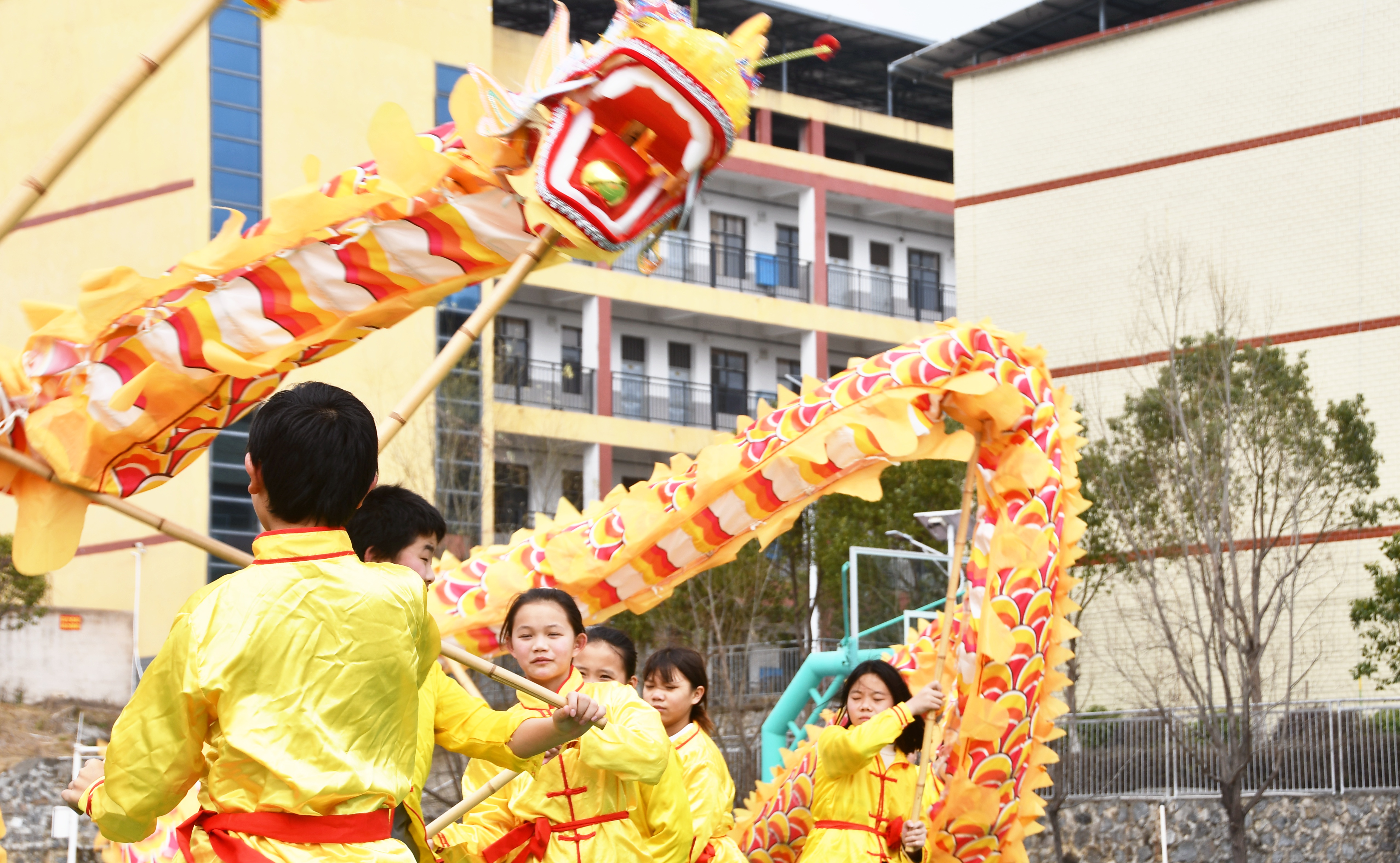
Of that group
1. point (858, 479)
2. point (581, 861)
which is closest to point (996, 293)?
point (858, 479)

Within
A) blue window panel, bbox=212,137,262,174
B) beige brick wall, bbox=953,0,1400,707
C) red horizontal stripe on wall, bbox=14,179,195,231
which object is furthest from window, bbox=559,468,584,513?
red horizontal stripe on wall, bbox=14,179,195,231

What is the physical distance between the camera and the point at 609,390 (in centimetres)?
2456

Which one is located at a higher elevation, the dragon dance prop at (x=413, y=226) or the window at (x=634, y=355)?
the window at (x=634, y=355)

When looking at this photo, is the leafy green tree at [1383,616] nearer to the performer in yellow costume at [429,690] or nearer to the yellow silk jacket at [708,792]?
the yellow silk jacket at [708,792]

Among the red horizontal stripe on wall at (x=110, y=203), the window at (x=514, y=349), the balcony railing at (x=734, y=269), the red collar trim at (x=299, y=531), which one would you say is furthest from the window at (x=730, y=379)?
the red collar trim at (x=299, y=531)

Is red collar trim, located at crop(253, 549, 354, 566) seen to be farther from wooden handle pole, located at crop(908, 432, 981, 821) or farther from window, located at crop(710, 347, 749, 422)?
window, located at crop(710, 347, 749, 422)

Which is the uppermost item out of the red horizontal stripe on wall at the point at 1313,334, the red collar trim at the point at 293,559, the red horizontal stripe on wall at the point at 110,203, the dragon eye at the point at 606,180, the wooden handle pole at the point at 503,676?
the red horizontal stripe on wall at the point at 110,203

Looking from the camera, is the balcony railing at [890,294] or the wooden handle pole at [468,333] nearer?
the wooden handle pole at [468,333]

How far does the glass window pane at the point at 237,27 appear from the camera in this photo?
68.7 ft

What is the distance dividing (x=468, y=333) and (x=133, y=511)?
0.85 metres

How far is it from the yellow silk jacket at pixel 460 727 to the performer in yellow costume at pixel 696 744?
152 cm

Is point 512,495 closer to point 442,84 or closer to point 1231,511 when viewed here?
point 442,84

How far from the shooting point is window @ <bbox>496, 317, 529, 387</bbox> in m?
22.9

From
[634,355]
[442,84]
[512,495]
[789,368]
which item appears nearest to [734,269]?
[789,368]
